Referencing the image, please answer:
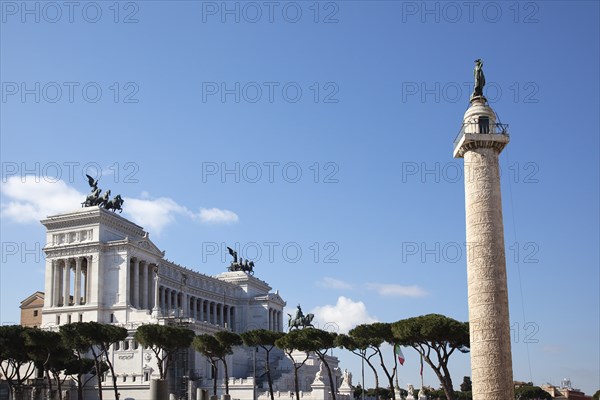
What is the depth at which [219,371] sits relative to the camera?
319 ft

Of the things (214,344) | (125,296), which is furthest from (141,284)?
(214,344)

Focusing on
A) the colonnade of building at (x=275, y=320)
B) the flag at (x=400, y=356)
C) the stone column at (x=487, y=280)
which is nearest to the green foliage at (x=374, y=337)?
the flag at (x=400, y=356)

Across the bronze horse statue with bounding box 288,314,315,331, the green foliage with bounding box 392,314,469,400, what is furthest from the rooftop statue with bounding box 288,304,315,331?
the green foliage with bounding box 392,314,469,400

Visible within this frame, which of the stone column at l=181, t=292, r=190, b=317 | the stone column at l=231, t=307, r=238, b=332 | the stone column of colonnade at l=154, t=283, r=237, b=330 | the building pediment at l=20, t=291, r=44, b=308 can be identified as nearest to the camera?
the stone column of colonnade at l=154, t=283, r=237, b=330

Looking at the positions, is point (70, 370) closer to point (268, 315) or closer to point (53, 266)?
point (53, 266)

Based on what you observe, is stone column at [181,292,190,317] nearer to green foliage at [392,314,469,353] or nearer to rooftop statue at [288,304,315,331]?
rooftop statue at [288,304,315,331]

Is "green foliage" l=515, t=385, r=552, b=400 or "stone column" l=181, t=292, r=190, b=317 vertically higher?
"stone column" l=181, t=292, r=190, b=317

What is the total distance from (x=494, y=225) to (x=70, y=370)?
57.4 meters

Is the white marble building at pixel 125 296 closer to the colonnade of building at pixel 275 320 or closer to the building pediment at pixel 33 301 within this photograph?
the building pediment at pixel 33 301

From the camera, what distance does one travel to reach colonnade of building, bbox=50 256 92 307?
103688 mm

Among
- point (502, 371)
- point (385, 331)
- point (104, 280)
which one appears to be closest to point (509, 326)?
point (502, 371)

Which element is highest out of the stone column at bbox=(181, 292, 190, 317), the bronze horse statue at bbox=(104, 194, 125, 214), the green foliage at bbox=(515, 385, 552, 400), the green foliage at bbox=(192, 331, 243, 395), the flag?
the bronze horse statue at bbox=(104, 194, 125, 214)

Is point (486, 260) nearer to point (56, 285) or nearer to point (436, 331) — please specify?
point (436, 331)

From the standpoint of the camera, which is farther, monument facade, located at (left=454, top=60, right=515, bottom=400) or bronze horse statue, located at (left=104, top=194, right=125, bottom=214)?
bronze horse statue, located at (left=104, top=194, right=125, bottom=214)
